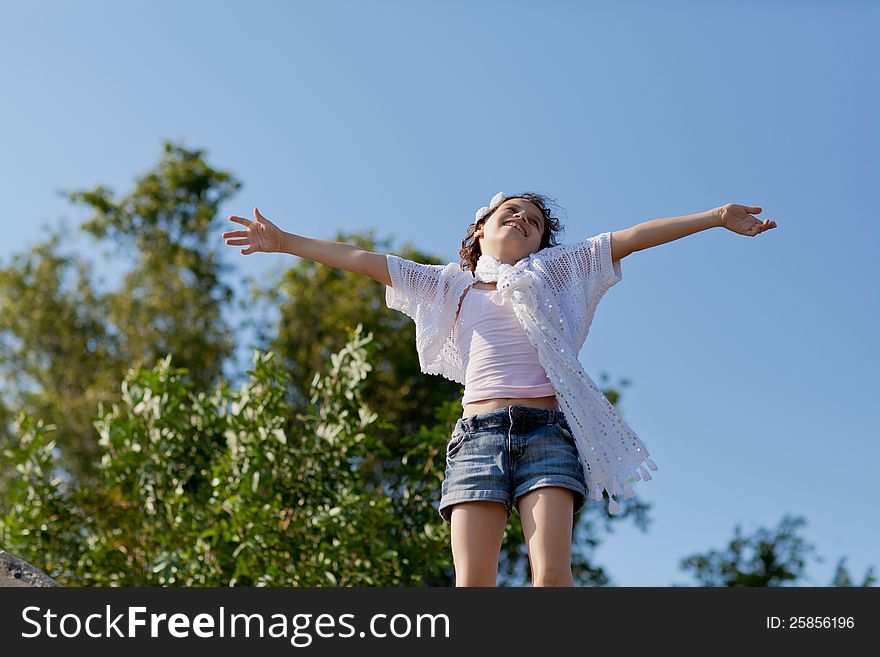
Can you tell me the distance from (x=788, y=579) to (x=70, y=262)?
39.0 feet

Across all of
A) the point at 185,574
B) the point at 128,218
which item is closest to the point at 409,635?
the point at 185,574

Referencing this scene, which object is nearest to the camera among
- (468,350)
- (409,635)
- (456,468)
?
(409,635)

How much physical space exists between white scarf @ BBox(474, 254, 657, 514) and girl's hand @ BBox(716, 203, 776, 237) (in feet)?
2.10

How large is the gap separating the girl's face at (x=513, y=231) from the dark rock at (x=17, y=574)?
1.93m

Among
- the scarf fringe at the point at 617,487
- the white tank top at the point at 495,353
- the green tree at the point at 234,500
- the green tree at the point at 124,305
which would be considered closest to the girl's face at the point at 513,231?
the white tank top at the point at 495,353

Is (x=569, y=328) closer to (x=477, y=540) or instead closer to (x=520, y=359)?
(x=520, y=359)

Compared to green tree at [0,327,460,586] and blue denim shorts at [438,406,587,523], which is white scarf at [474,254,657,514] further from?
green tree at [0,327,460,586]

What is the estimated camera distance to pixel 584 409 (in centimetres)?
309

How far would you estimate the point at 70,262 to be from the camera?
610 inches

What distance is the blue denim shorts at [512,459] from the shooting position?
9.72 feet

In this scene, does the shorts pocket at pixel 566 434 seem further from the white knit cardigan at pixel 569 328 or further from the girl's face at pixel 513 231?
the girl's face at pixel 513 231

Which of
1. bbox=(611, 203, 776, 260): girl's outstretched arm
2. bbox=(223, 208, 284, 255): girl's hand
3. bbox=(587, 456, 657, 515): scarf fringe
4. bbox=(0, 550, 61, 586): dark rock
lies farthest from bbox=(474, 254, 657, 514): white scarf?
bbox=(0, 550, 61, 586): dark rock

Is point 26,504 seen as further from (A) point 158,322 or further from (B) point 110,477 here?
(A) point 158,322

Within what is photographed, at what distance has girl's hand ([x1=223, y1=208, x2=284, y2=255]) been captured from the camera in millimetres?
3354
